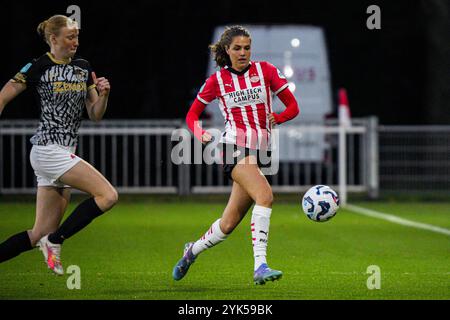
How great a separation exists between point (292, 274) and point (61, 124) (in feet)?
7.74

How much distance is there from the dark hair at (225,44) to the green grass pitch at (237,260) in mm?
1741

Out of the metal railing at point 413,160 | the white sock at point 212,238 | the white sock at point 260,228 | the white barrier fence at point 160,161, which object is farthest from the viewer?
the metal railing at point 413,160

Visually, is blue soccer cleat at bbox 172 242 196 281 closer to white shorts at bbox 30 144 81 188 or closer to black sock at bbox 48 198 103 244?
black sock at bbox 48 198 103 244

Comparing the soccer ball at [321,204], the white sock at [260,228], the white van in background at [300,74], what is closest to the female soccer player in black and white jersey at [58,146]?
the white sock at [260,228]

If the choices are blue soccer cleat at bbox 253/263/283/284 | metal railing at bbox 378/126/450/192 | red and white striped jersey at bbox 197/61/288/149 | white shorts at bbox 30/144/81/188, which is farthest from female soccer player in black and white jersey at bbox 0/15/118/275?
metal railing at bbox 378/126/450/192

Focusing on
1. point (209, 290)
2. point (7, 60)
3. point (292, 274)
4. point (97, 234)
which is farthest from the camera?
point (7, 60)

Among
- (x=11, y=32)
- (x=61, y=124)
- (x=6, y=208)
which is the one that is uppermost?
(x=11, y=32)

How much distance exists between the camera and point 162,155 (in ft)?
68.7

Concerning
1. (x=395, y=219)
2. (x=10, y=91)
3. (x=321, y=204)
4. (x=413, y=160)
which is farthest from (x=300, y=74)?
(x=10, y=91)

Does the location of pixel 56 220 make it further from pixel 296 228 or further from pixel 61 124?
pixel 296 228

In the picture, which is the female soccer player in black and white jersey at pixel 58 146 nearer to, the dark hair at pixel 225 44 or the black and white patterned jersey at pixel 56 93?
the black and white patterned jersey at pixel 56 93

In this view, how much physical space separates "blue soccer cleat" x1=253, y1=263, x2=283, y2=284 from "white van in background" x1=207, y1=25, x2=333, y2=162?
11271mm

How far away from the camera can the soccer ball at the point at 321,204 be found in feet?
33.4

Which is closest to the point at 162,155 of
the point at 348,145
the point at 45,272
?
the point at 348,145
